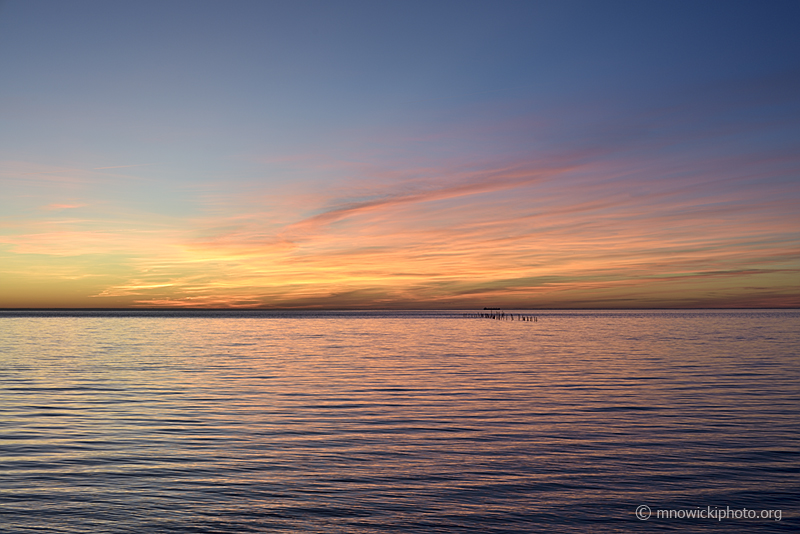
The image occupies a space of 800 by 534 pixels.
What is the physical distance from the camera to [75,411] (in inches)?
1027

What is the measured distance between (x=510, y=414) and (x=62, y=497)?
17.3 m

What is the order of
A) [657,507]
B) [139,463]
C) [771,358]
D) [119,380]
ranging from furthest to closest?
[771,358] < [119,380] < [139,463] < [657,507]

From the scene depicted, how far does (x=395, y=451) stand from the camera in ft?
61.7

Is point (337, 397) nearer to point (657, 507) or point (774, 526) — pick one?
point (657, 507)

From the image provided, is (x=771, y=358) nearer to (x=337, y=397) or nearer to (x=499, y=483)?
(x=337, y=397)

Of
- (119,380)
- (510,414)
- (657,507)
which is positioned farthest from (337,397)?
(657,507)

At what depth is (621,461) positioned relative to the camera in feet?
57.5

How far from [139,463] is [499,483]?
10583 millimetres

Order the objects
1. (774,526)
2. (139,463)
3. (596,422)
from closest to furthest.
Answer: (774,526), (139,463), (596,422)

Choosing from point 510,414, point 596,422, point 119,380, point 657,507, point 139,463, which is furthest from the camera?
point 119,380

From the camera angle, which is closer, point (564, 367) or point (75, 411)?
point (75, 411)

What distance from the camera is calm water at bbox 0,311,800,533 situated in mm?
13125

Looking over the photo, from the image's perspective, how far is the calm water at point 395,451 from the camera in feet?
43.1

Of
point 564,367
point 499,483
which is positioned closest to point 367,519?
point 499,483
